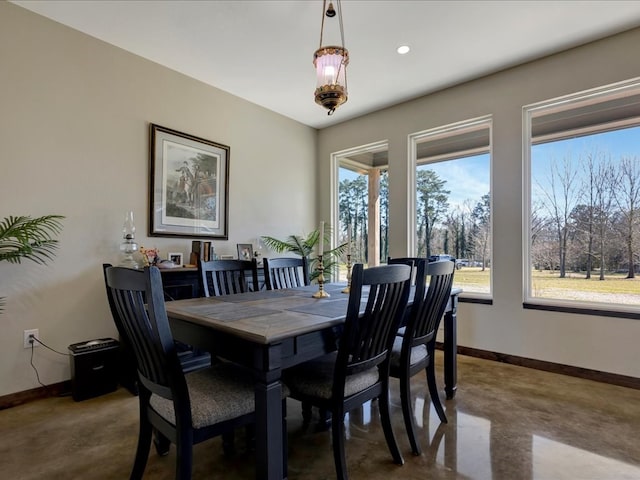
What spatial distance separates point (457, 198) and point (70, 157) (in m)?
3.62

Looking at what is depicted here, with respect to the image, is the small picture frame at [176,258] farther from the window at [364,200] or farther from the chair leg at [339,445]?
the chair leg at [339,445]

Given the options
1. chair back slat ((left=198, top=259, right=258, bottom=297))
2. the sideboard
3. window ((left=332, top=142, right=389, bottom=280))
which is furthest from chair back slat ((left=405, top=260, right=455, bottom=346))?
window ((left=332, top=142, right=389, bottom=280))

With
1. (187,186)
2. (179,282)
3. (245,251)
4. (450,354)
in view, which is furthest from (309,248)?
(450,354)

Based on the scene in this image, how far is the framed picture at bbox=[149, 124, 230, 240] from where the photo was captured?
3.15 meters

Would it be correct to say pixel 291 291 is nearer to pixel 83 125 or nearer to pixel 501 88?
pixel 83 125

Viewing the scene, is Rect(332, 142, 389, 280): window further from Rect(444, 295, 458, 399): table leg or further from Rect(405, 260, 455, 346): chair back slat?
Rect(405, 260, 455, 346): chair back slat

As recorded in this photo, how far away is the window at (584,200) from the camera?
112 inches

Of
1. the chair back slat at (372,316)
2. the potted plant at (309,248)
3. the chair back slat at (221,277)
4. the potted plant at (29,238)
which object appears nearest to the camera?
the chair back slat at (372,316)

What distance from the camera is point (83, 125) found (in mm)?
2732

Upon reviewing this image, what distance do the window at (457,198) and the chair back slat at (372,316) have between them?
2137 mm

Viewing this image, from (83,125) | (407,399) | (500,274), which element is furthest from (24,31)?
(500,274)

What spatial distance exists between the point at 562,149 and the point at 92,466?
414 centimetres

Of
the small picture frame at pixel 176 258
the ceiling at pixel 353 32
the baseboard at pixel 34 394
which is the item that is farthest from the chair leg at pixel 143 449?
the ceiling at pixel 353 32

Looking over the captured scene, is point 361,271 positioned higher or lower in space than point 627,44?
lower
